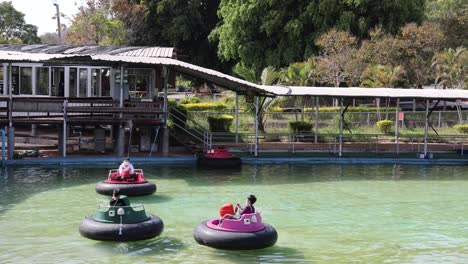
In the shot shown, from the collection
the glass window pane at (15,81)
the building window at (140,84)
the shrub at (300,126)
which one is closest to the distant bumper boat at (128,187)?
the building window at (140,84)

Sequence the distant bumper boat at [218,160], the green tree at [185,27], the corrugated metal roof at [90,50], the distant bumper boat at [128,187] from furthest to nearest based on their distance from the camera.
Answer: the green tree at [185,27] < the corrugated metal roof at [90,50] < the distant bumper boat at [218,160] < the distant bumper boat at [128,187]

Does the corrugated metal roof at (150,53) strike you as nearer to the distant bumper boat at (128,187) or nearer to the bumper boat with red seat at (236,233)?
the distant bumper boat at (128,187)

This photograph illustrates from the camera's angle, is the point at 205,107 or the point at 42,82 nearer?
the point at 42,82

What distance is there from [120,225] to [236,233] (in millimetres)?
2560

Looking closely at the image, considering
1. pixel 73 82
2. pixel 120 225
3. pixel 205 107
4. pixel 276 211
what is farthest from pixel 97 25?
pixel 120 225

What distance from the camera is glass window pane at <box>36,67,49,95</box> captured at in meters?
31.7

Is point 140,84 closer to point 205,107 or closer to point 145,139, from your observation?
point 145,139

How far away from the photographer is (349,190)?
836 inches

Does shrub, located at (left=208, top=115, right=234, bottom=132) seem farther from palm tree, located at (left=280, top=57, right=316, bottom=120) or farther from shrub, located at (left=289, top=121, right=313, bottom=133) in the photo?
palm tree, located at (left=280, top=57, right=316, bottom=120)

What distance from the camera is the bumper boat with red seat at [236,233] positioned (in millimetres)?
12578

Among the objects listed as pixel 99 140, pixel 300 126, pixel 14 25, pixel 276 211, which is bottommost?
pixel 276 211

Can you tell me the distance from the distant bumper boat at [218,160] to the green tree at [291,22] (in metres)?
19.1

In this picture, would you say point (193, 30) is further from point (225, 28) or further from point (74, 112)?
point (74, 112)

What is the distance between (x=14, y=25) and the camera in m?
76.0
